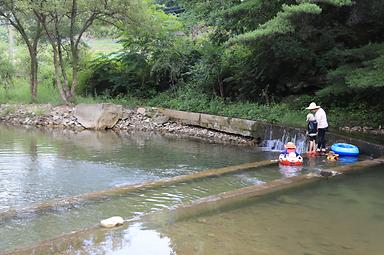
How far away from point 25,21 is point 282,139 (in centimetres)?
1566

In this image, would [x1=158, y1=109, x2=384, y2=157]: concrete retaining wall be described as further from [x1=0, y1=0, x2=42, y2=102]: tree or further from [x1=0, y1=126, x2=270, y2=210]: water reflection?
[x1=0, y1=0, x2=42, y2=102]: tree

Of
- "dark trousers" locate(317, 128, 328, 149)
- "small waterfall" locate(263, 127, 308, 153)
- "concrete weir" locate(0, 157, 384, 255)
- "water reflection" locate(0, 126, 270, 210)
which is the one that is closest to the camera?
"concrete weir" locate(0, 157, 384, 255)

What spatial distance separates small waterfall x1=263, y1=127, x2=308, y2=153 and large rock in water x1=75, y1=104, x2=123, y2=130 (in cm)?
823

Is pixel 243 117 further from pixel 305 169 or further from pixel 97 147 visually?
pixel 305 169

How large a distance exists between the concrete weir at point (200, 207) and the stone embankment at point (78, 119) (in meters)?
9.21

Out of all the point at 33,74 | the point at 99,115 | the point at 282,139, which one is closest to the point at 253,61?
the point at 282,139

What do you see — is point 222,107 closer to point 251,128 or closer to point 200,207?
point 251,128

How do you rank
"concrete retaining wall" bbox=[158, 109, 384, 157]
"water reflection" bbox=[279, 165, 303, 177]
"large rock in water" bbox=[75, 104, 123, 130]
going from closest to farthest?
1. "water reflection" bbox=[279, 165, 303, 177]
2. "concrete retaining wall" bbox=[158, 109, 384, 157]
3. "large rock in water" bbox=[75, 104, 123, 130]

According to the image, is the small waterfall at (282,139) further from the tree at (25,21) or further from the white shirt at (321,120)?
the tree at (25,21)

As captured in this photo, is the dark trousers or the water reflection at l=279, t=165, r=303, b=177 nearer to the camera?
the water reflection at l=279, t=165, r=303, b=177

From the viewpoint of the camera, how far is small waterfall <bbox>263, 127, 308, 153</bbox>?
14414mm

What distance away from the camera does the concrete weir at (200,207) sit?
18.6 feet

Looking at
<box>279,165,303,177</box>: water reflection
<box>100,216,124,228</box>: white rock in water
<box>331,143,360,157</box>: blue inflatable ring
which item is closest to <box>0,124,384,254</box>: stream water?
<box>279,165,303,177</box>: water reflection

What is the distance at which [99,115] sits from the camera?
20812 mm
